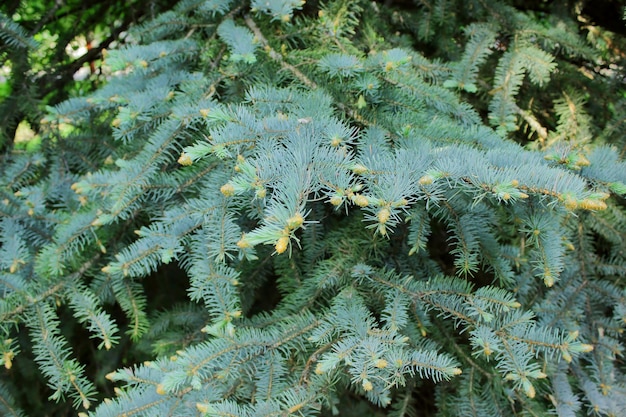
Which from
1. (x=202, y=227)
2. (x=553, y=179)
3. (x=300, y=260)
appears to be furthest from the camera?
(x=300, y=260)

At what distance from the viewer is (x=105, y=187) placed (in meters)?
1.22

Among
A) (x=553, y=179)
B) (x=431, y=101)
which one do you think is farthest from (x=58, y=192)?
(x=553, y=179)

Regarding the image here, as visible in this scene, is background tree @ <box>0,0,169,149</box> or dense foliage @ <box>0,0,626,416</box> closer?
dense foliage @ <box>0,0,626,416</box>

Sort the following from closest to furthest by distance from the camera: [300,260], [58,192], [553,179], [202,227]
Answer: [553,179] → [202,227] → [300,260] → [58,192]

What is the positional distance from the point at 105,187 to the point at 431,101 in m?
0.92

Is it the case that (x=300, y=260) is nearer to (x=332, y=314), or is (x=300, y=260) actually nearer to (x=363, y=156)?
(x=332, y=314)

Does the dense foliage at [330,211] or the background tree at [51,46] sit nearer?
the dense foliage at [330,211]

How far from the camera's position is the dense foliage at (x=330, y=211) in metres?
0.94

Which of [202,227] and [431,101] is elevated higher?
[431,101]

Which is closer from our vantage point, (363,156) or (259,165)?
(259,165)

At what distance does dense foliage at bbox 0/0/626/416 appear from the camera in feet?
3.08

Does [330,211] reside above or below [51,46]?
below

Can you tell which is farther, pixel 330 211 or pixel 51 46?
pixel 51 46

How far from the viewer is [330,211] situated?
1.43m
